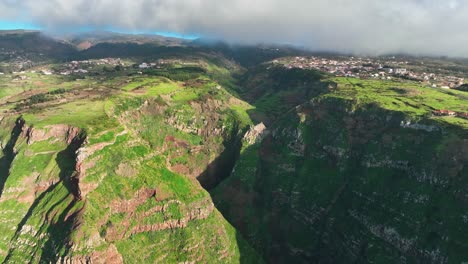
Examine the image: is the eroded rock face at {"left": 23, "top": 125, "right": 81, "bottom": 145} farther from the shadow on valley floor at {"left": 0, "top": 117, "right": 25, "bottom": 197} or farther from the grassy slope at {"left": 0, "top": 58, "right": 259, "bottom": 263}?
the shadow on valley floor at {"left": 0, "top": 117, "right": 25, "bottom": 197}

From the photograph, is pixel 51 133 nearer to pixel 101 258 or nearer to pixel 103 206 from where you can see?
pixel 103 206

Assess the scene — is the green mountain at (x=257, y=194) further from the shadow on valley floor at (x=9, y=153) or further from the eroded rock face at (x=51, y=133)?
the shadow on valley floor at (x=9, y=153)

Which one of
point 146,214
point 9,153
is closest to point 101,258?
point 146,214

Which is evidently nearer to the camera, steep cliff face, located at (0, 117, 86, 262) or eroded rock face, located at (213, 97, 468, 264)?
steep cliff face, located at (0, 117, 86, 262)

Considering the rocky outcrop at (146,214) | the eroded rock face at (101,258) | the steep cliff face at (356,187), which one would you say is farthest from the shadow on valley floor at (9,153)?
the steep cliff face at (356,187)

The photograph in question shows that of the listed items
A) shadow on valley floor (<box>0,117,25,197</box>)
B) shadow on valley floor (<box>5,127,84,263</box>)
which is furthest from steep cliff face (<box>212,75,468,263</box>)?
shadow on valley floor (<box>0,117,25,197</box>)

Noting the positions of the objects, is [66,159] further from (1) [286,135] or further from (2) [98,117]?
(1) [286,135]

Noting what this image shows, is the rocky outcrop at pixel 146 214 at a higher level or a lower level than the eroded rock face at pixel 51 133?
lower

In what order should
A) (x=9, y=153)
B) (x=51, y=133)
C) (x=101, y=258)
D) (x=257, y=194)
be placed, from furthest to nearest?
(x=257, y=194)
(x=9, y=153)
(x=51, y=133)
(x=101, y=258)
